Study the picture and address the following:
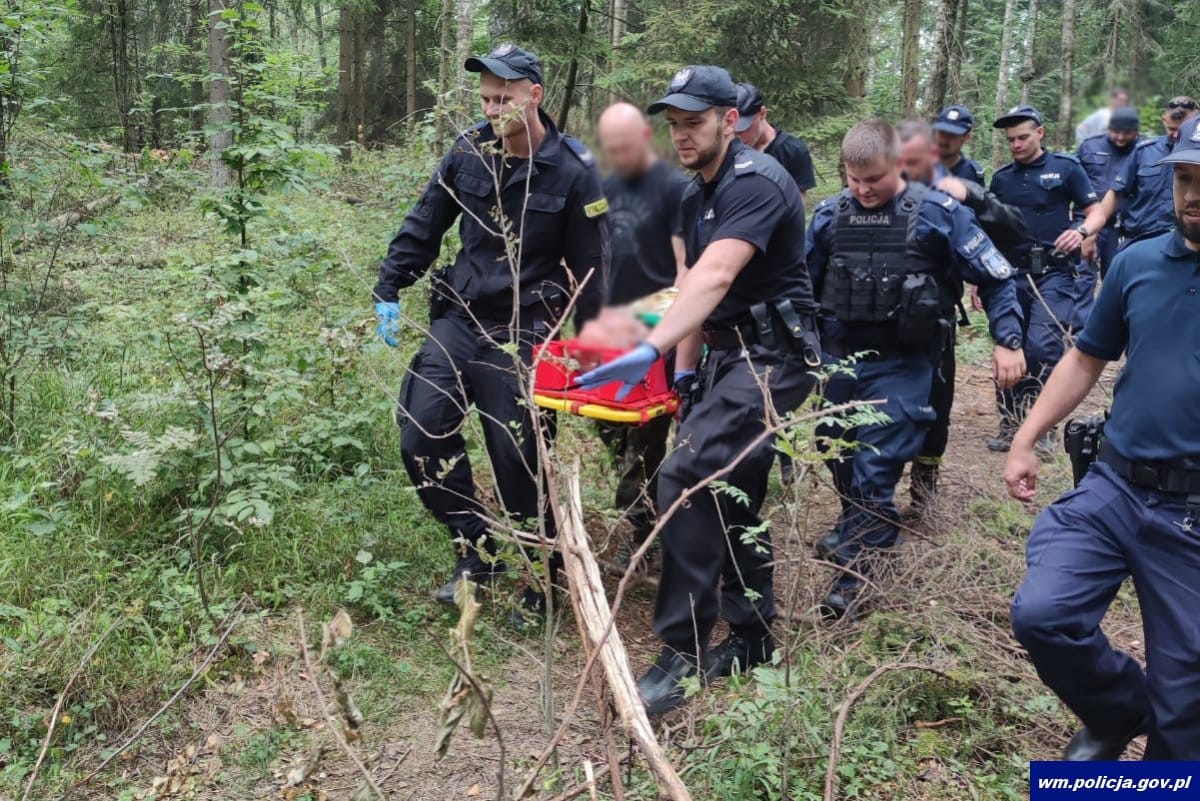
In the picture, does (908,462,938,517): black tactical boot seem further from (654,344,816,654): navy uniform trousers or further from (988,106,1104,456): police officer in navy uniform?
(654,344,816,654): navy uniform trousers

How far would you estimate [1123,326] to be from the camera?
3.02 metres

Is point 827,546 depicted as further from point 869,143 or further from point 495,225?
point 869,143

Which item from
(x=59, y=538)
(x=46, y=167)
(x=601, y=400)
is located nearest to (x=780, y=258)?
(x=601, y=400)

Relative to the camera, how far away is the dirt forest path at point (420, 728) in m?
3.14

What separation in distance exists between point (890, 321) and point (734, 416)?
4.34 ft

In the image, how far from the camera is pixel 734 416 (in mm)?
3477

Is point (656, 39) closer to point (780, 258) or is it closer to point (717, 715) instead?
point (780, 258)

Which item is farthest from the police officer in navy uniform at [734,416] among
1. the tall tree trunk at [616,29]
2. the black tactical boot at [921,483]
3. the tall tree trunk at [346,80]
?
the tall tree trunk at [346,80]

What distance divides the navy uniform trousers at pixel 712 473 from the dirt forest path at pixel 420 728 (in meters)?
0.27

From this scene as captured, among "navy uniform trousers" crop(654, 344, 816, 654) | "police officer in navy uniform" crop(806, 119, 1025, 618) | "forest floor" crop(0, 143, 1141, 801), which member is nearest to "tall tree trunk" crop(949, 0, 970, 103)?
"forest floor" crop(0, 143, 1141, 801)

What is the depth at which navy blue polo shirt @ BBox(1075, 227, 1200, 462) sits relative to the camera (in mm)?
2695

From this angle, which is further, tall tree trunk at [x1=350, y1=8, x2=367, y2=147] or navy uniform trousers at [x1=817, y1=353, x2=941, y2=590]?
tall tree trunk at [x1=350, y1=8, x2=367, y2=147]

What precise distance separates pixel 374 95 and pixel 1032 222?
15298mm

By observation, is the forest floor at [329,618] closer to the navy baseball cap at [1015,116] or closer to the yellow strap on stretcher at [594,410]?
the yellow strap on stretcher at [594,410]
